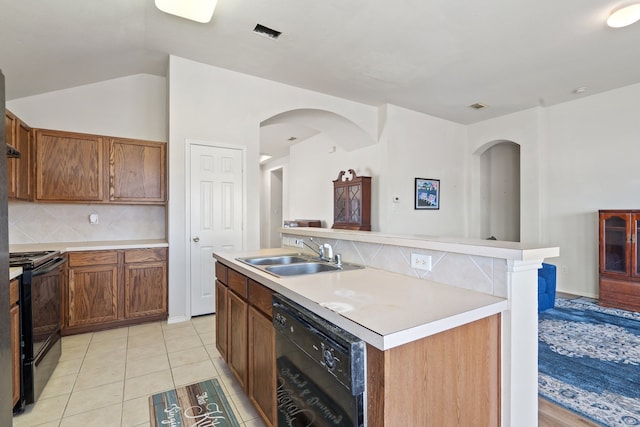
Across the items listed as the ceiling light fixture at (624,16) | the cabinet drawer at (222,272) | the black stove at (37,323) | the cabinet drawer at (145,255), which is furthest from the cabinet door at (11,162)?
the ceiling light fixture at (624,16)

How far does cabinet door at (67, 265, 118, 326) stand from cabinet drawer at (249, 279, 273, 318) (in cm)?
226

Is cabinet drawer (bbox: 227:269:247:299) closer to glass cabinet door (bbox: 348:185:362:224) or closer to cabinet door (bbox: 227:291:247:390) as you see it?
cabinet door (bbox: 227:291:247:390)

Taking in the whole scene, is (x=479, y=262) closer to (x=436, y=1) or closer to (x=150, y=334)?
(x=436, y=1)

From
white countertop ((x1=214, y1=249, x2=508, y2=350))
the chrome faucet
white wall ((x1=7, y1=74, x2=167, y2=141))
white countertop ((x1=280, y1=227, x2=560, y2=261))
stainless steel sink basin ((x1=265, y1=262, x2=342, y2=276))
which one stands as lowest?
stainless steel sink basin ((x1=265, y1=262, x2=342, y2=276))

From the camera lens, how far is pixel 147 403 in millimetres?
1996

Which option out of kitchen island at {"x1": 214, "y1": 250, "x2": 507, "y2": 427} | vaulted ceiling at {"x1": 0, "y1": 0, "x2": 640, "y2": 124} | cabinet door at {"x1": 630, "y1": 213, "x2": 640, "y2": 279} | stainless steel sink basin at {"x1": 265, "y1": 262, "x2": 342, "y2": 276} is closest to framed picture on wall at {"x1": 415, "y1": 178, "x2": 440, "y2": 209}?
vaulted ceiling at {"x1": 0, "y1": 0, "x2": 640, "y2": 124}

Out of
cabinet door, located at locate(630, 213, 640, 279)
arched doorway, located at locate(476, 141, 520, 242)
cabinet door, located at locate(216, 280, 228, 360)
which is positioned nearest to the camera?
cabinet door, located at locate(216, 280, 228, 360)

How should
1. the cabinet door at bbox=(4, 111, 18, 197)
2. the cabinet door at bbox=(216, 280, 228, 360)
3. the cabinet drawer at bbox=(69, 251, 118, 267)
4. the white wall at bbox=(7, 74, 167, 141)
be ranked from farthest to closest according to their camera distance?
1. the white wall at bbox=(7, 74, 167, 141)
2. the cabinet drawer at bbox=(69, 251, 118, 267)
3. the cabinet door at bbox=(4, 111, 18, 197)
4. the cabinet door at bbox=(216, 280, 228, 360)

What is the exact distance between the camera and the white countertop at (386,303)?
0.96m

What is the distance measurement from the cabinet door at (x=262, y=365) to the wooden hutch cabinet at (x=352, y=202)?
348 cm

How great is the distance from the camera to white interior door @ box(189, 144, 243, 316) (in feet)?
11.9

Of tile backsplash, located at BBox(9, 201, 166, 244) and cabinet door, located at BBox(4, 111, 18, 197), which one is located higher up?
cabinet door, located at BBox(4, 111, 18, 197)

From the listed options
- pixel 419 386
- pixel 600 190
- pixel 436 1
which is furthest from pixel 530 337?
pixel 600 190

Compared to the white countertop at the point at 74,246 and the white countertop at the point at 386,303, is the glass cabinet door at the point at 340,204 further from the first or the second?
the white countertop at the point at 386,303
